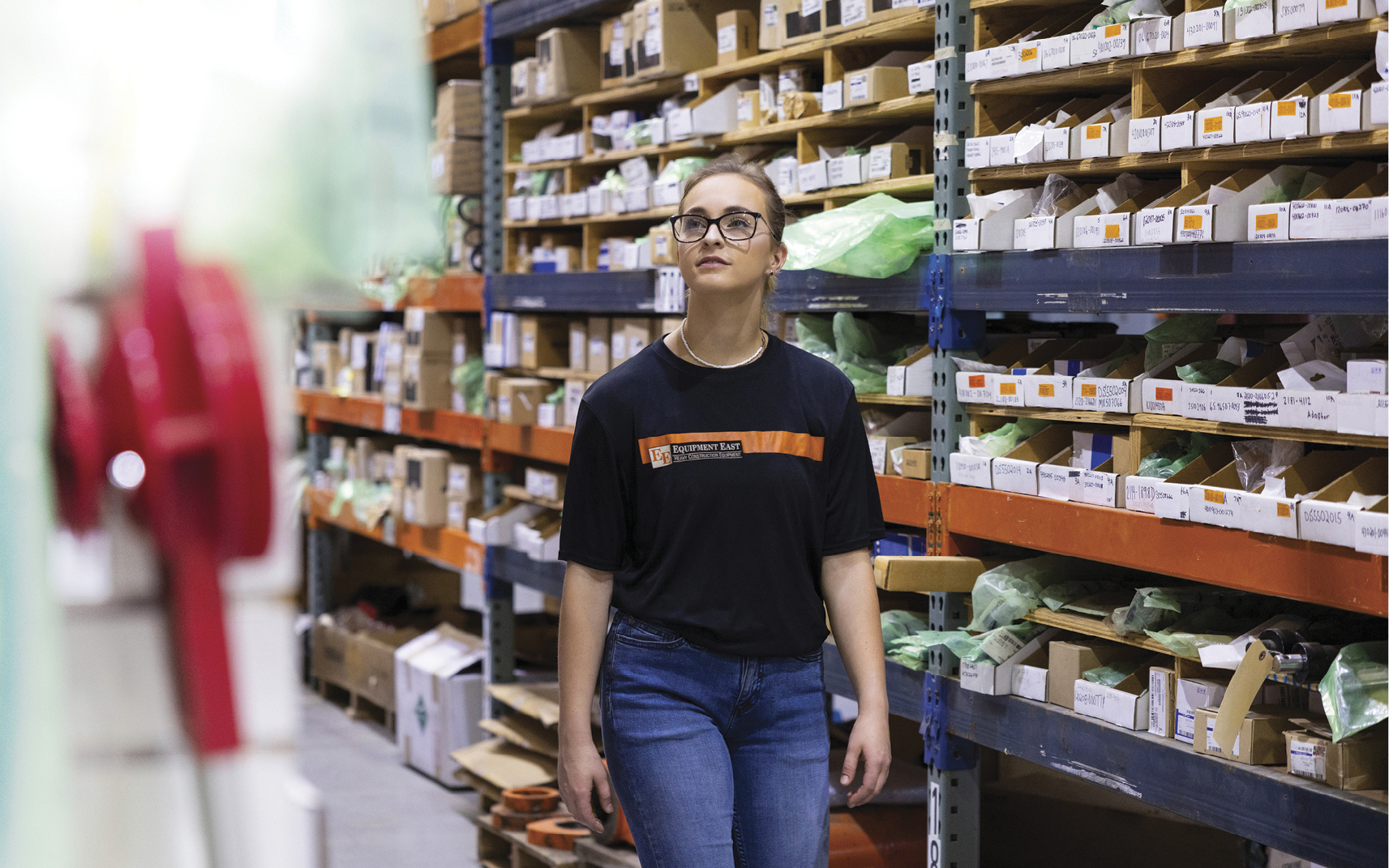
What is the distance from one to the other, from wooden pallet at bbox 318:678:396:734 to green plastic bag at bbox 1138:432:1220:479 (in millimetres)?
4803

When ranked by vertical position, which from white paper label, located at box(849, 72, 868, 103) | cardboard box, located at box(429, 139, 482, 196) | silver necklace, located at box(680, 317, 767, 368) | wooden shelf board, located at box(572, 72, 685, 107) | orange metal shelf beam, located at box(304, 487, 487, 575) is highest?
wooden shelf board, located at box(572, 72, 685, 107)

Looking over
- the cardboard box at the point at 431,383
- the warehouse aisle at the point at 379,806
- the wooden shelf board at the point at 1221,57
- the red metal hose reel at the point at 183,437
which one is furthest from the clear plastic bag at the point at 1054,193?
the cardboard box at the point at 431,383

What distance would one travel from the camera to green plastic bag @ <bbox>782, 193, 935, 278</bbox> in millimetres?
3494

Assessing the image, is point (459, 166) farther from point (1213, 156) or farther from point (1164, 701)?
point (1164, 701)

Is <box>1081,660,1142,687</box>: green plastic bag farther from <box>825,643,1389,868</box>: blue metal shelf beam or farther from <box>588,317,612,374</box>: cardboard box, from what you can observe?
<box>588,317,612,374</box>: cardboard box

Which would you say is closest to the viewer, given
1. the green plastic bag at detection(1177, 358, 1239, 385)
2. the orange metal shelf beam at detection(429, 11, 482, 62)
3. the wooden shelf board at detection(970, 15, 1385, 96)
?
the wooden shelf board at detection(970, 15, 1385, 96)

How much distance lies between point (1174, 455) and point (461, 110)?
397 centimetres

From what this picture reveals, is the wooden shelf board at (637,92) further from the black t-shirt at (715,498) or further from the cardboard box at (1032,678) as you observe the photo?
the black t-shirt at (715,498)

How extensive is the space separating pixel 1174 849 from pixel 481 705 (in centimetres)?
298

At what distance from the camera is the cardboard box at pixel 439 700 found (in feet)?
20.2

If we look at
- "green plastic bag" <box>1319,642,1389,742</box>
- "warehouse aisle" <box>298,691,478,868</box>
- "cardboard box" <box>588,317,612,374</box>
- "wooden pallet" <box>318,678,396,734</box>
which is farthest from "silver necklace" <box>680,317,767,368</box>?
"wooden pallet" <box>318,678,396,734</box>

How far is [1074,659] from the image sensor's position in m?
3.10

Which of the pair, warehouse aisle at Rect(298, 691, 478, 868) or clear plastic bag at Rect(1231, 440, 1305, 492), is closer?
clear plastic bag at Rect(1231, 440, 1305, 492)

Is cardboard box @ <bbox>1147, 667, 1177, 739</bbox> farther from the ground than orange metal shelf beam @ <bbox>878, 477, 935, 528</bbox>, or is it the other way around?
orange metal shelf beam @ <bbox>878, 477, 935, 528</bbox>
